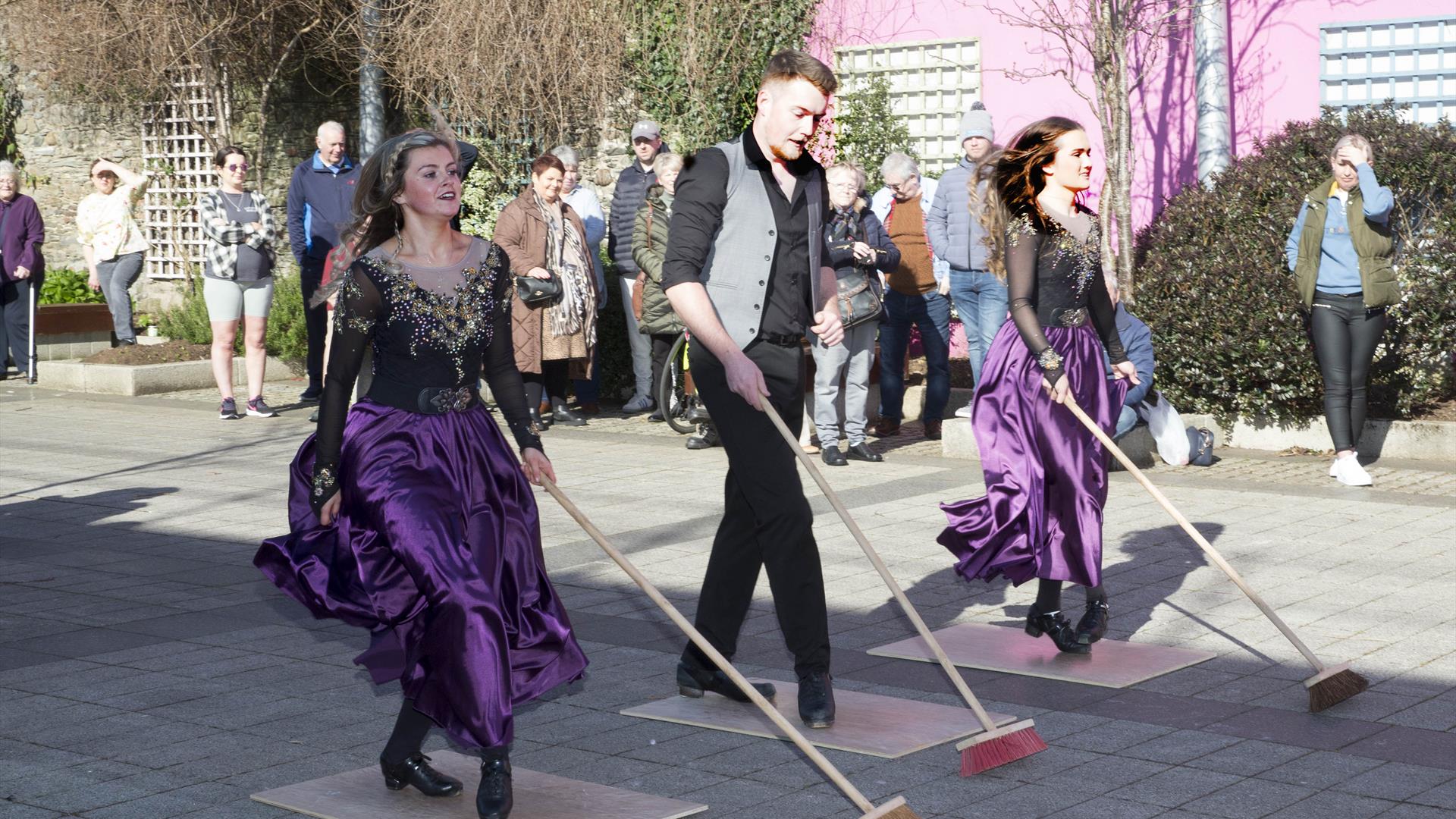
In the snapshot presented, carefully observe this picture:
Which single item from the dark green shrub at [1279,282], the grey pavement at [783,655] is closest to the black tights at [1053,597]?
the grey pavement at [783,655]

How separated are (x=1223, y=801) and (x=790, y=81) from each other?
2.38 metres

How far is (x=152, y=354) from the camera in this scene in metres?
16.9

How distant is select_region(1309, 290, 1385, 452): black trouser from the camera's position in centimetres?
999

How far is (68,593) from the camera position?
25.0 ft

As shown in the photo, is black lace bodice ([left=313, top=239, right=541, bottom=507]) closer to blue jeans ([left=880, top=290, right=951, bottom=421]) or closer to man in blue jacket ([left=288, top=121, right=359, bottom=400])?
blue jeans ([left=880, top=290, right=951, bottom=421])

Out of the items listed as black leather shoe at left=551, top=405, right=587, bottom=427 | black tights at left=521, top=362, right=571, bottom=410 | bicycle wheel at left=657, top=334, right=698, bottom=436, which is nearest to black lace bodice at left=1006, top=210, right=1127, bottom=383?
bicycle wheel at left=657, top=334, right=698, bottom=436

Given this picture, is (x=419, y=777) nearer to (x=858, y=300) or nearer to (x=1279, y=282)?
(x=858, y=300)

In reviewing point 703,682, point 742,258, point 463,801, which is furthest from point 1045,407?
point 463,801

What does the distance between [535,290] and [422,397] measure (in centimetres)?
766

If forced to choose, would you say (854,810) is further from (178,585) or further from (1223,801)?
(178,585)

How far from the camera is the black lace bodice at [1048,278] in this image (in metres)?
6.14

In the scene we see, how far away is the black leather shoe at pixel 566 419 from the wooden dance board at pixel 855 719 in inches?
304

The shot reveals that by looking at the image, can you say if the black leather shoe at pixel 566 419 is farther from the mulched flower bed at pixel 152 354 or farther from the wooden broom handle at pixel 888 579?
the wooden broom handle at pixel 888 579

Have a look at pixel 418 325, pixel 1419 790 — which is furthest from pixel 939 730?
pixel 418 325
